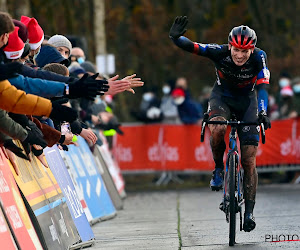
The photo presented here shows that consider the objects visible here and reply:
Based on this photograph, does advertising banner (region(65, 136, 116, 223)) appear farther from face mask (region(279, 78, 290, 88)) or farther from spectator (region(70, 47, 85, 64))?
face mask (region(279, 78, 290, 88))

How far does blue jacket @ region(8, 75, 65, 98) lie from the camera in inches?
328

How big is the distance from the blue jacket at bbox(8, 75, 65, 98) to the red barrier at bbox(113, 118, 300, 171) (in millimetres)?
13792

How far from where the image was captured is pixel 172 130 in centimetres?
2273

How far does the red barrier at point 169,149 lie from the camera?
21.8 m

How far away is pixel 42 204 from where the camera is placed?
938 centimetres

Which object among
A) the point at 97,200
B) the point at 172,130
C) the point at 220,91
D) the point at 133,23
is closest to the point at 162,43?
the point at 133,23

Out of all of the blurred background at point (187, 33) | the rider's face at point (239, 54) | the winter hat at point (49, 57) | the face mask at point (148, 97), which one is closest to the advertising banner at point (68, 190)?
the winter hat at point (49, 57)

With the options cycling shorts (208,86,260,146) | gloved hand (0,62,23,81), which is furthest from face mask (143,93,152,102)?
gloved hand (0,62,23,81)

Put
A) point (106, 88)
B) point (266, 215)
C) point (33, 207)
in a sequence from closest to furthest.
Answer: point (106, 88)
point (33, 207)
point (266, 215)

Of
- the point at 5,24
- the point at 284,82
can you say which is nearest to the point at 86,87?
the point at 5,24

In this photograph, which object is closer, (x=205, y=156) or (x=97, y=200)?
(x=97, y=200)

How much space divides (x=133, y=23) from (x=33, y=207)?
31.1 meters

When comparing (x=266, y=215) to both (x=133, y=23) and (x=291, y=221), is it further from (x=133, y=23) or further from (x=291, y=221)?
(x=133, y=23)

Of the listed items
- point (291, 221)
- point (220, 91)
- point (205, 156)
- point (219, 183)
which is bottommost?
point (205, 156)
